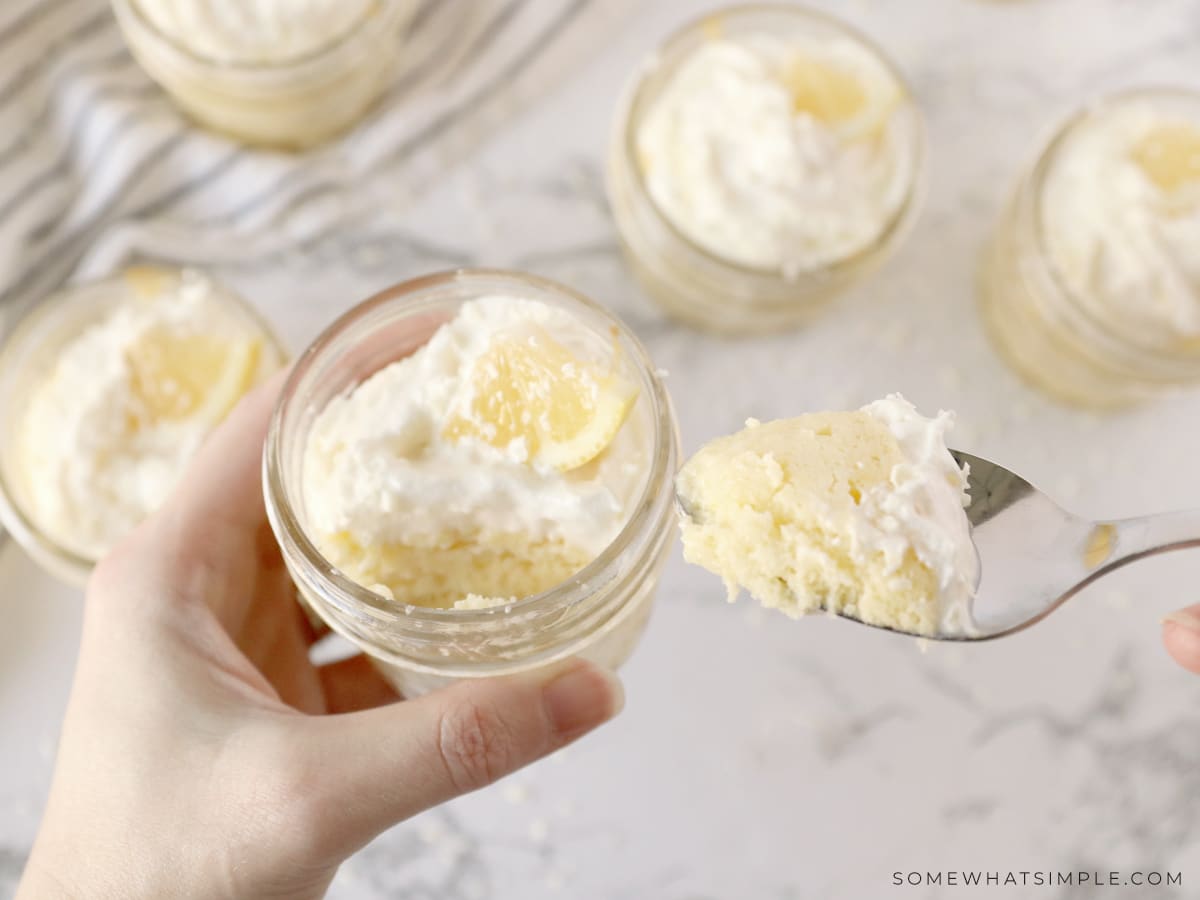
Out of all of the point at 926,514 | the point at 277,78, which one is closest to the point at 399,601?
the point at 926,514

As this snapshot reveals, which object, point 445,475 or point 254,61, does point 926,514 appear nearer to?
point 445,475

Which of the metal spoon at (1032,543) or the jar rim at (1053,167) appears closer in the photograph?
the metal spoon at (1032,543)

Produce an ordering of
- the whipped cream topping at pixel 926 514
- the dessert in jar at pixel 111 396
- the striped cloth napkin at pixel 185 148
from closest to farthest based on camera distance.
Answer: the whipped cream topping at pixel 926 514 < the dessert in jar at pixel 111 396 < the striped cloth napkin at pixel 185 148

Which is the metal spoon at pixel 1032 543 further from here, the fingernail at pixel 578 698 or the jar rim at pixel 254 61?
the jar rim at pixel 254 61

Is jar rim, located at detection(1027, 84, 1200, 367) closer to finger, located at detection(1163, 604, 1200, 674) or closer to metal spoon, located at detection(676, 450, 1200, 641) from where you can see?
finger, located at detection(1163, 604, 1200, 674)

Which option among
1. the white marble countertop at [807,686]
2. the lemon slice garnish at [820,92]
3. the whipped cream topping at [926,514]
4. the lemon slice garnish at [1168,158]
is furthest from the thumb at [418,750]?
the lemon slice garnish at [1168,158]

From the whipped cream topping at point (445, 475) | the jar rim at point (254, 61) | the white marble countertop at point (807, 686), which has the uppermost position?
the jar rim at point (254, 61)
